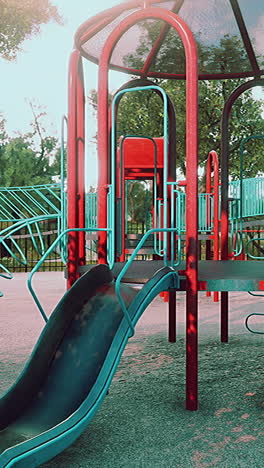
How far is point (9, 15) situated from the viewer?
51.1ft

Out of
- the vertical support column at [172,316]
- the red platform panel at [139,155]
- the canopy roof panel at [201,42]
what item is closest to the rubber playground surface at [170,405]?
the vertical support column at [172,316]

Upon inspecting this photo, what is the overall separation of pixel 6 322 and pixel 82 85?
431 cm

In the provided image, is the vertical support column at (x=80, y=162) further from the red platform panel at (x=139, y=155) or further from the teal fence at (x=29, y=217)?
the red platform panel at (x=139, y=155)

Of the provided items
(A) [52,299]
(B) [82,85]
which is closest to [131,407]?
(B) [82,85]

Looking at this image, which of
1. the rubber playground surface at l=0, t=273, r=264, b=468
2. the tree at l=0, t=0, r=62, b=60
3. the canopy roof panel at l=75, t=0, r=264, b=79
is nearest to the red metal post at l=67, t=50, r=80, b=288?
the canopy roof panel at l=75, t=0, r=264, b=79

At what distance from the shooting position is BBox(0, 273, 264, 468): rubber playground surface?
9.94 feet

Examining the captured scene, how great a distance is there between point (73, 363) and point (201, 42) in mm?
5073

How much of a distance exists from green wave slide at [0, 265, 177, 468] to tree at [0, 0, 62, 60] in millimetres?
14022

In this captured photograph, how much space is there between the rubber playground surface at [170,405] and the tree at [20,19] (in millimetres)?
11599

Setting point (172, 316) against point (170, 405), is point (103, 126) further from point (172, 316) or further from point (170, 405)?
point (172, 316)

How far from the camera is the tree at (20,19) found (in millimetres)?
15422

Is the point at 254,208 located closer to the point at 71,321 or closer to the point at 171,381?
the point at 171,381

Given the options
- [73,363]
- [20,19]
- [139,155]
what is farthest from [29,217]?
[73,363]

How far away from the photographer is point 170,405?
3.98 m
